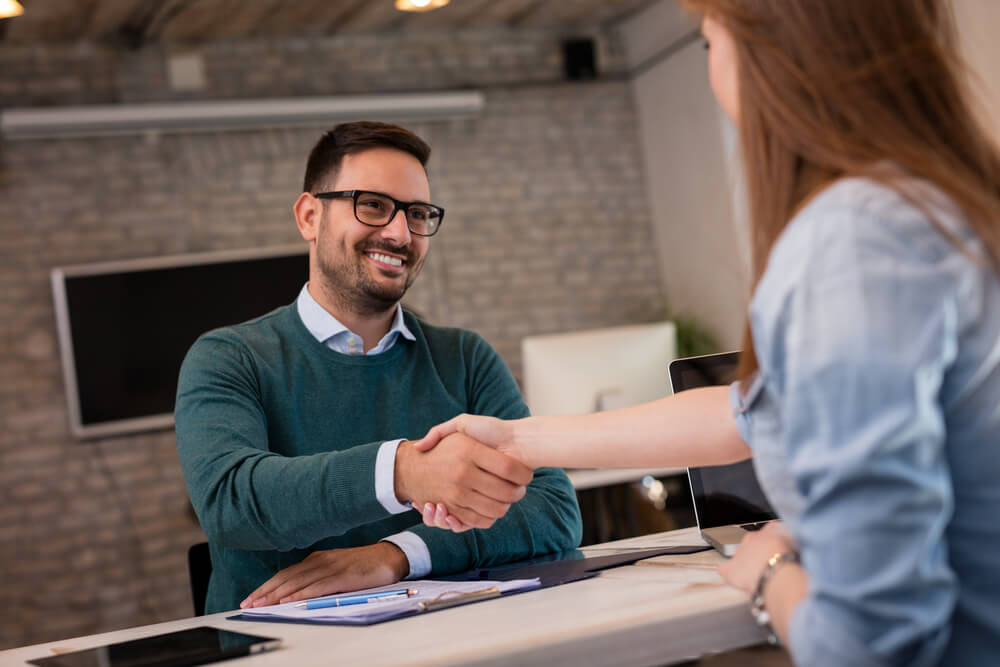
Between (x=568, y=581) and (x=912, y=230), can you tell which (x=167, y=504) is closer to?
(x=568, y=581)

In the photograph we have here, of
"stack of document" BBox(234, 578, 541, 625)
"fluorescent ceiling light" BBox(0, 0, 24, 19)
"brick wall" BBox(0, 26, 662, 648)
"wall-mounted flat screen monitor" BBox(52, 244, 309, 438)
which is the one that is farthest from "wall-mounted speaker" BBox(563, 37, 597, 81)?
"stack of document" BBox(234, 578, 541, 625)

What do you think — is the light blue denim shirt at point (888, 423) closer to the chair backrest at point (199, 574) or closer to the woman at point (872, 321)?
the woman at point (872, 321)

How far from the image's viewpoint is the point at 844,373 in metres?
0.74

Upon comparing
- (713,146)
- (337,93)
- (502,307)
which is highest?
(337,93)

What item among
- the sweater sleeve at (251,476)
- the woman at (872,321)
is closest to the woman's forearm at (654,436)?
the sweater sleeve at (251,476)

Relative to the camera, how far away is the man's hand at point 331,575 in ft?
5.17

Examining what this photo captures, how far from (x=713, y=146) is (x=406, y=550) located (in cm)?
Answer: 428

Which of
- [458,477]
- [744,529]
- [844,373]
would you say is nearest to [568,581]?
[458,477]

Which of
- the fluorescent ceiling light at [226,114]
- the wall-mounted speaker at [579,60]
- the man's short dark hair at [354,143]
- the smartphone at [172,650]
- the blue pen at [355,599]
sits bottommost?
the blue pen at [355,599]

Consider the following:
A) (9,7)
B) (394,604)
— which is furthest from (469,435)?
(9,7)

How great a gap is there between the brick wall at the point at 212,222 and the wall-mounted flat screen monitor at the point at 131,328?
4.7 inches

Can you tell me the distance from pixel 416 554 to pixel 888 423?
1.09 m

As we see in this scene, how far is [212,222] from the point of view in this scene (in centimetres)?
541

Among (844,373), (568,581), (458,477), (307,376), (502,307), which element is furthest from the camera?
(502,307)
